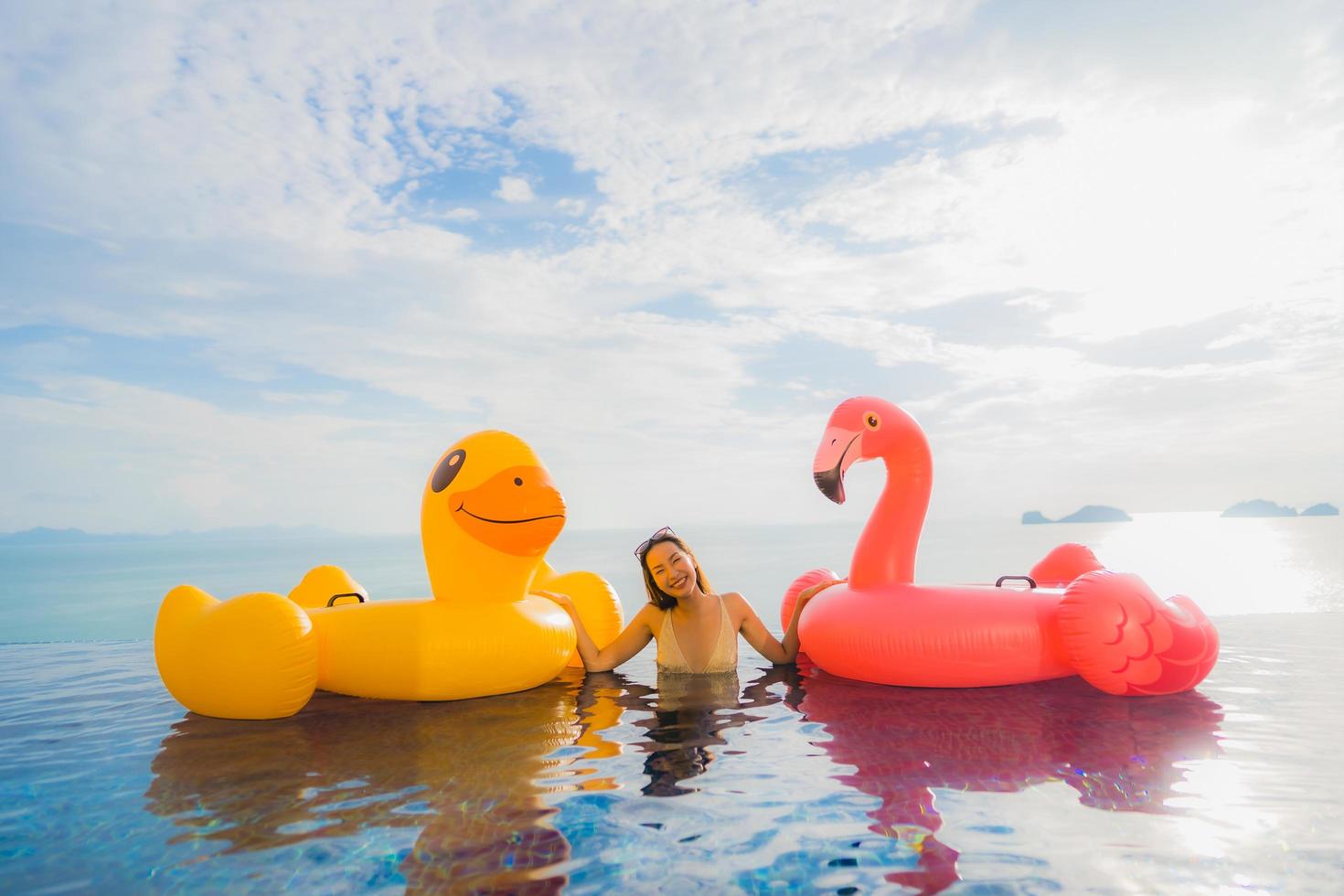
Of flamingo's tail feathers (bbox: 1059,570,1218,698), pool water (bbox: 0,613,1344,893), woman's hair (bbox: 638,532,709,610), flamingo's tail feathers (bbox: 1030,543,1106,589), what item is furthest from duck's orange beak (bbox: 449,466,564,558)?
flamingo's tail feathers (bbox: 1030,543,1106,589)

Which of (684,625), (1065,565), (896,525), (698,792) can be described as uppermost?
(896,525)

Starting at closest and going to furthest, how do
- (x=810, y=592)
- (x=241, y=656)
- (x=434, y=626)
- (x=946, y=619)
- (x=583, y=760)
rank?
(x=583, y=760) → (x=241, y=656) → (x=434, y=626) → (x=946, y=619) → (x=810, y=592)

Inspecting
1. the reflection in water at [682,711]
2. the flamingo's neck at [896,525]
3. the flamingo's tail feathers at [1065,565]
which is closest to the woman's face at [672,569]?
the reflection in water at [682,711]

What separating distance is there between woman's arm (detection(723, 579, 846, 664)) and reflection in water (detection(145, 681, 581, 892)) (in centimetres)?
126

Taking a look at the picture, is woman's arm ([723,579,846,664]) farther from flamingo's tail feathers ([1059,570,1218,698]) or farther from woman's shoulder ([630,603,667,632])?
flamingo's tail feathers ([1059,570,1218,698])

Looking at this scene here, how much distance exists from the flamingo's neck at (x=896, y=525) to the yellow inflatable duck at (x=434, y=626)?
76.6 inches

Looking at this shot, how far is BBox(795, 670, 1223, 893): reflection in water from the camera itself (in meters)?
3.07

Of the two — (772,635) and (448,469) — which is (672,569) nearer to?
(772,635)

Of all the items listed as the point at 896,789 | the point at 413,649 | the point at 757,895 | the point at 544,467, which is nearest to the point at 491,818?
the point at 757,895

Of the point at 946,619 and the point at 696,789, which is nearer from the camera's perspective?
the point at 696,789

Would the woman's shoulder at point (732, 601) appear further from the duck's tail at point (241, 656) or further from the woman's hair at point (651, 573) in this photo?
the duck's tail at point (241, 656)

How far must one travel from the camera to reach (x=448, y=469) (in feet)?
16.7

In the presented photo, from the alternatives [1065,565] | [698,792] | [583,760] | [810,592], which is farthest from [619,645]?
[1065,565]

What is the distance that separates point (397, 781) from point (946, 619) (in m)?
3.13
